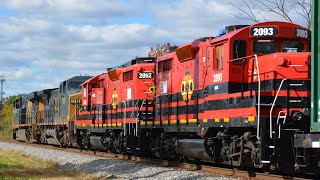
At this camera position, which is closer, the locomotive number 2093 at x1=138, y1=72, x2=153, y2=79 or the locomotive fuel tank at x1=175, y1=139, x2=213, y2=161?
the locomotive fuel tank at x1=175, y1=139, x2=213, y2=161

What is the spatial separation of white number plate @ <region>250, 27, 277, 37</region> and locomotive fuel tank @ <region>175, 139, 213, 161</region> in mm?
3565

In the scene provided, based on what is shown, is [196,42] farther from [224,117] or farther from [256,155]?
[256,155]

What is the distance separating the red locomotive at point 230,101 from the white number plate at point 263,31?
2 cm

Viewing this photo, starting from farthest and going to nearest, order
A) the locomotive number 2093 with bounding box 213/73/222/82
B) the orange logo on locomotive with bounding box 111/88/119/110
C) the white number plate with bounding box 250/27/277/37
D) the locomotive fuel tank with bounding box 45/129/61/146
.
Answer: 1. the locomotive fuel tank with bounding box 45/129/61/146
2. the orange logo on locomotive with bounding box 111/88/119/110
3. the locomotive number 2093 with bounding box 213/73/222/82
4. the white number plate with bounding box 250/27/277/37

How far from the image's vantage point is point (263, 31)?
1382 centimetres

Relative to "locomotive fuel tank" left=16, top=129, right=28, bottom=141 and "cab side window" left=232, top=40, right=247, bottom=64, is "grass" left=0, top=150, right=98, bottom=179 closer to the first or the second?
"cab side window" left=232, top=40, right=247, bottom=64

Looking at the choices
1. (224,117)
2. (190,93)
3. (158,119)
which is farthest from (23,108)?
(224,117)

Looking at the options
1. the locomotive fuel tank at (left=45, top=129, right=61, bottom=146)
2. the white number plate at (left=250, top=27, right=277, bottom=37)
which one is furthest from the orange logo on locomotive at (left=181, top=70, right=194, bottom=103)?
the locomotive fuel tank at (left=45, top=129, right=61, bottom=146)

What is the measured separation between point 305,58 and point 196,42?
4.93m

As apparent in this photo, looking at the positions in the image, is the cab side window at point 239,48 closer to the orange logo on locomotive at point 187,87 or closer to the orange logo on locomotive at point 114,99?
the orange logo on locomotive at point 187,87

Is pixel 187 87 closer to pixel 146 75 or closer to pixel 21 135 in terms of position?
pixel 146 75

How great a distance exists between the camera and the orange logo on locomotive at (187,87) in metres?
17.5

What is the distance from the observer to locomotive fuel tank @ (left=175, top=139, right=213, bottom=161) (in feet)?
51.5

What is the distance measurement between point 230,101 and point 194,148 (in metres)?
2.75
